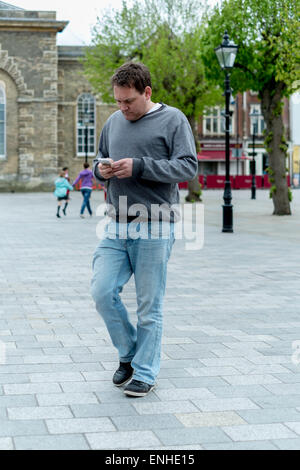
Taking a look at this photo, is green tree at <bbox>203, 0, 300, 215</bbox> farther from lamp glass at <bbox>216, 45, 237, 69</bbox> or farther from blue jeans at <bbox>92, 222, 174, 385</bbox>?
blue jeans at <bbox>92, 222, 174, 385</bbox>

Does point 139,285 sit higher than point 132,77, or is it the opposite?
point 132,77

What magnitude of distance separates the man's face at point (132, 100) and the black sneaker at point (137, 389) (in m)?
1.65

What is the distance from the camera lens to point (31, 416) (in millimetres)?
4309

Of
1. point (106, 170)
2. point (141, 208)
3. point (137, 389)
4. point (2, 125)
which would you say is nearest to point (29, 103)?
point (2, 125)

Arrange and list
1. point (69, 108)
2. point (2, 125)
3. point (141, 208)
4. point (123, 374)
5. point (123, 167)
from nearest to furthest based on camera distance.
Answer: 1. point (123, 167)
2. point (141, 208)
3. point (123, 374)
4. point (2, 125)
5. point (69, 108)

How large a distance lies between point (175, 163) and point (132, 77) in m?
0.58

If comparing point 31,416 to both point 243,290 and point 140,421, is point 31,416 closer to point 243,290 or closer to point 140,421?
point 140,421

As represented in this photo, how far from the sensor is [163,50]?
3112 centimetres

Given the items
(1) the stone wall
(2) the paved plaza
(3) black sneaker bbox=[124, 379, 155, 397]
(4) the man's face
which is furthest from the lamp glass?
(1) the stone wall

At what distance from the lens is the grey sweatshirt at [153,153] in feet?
15.5

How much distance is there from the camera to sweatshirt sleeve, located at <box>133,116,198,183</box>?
462 centimetres

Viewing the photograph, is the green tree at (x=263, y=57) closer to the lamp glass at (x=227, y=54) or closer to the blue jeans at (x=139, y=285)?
the lamp glass at (x=227, y=54)

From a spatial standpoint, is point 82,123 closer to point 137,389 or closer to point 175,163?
point 175,163

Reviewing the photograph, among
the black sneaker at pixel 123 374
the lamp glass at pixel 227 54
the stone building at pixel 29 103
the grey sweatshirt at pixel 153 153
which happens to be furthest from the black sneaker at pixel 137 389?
the stone building at pixel 29 103
